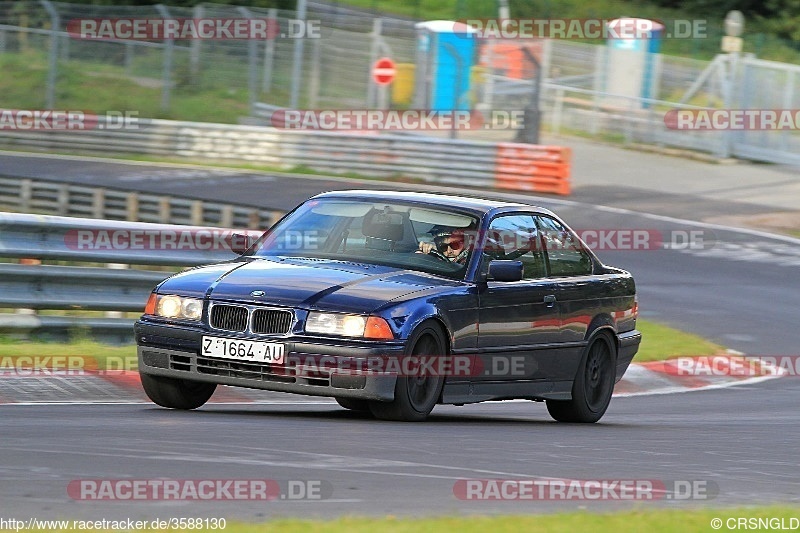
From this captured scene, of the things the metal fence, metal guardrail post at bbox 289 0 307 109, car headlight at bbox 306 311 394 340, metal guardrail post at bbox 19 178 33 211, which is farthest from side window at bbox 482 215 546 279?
metal guardrail post at bbox 289 0 307 109

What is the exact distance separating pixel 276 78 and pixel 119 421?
28.2m

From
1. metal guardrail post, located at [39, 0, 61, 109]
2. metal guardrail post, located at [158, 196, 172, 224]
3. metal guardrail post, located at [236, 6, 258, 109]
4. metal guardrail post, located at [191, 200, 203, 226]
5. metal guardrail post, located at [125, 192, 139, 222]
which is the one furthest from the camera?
metal guardrail post, located at [236, 6, 258, 109]

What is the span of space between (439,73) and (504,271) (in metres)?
24.7

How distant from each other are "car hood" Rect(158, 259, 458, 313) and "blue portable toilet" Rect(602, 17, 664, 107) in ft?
97.1

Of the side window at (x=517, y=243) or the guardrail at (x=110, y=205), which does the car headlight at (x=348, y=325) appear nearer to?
the side window at (x=517, y=243)

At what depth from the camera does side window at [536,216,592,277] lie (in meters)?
10.7

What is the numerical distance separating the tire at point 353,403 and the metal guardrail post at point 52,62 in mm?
25670

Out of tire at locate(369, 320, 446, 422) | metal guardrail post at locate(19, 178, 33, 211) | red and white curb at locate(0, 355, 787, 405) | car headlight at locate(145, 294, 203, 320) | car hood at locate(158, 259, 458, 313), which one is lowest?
metal guardrail post at locate(19, 178, 33, 211)

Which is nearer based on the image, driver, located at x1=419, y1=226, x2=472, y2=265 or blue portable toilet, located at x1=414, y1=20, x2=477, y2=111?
driver, located at x1=419, y1=226, x2=472, y2=265

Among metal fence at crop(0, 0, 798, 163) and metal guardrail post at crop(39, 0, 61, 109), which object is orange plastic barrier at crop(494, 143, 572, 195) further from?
metal guardrail post at crop(39, 0, 61, 109)

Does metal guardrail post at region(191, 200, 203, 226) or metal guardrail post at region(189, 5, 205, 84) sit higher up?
metal guardrail post at region(189, 5, 205, 84)

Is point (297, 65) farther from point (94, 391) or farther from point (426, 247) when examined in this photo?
point (426, 247)

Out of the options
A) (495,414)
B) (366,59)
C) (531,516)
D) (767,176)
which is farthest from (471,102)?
(531,516)

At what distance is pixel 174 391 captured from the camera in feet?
30.7
